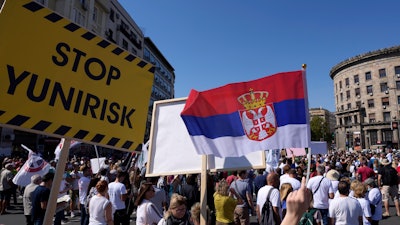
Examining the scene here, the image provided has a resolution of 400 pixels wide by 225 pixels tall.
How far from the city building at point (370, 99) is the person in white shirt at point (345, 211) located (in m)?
59.3

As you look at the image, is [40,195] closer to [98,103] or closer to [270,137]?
[98,103]

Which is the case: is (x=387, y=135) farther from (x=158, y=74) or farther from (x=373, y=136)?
(x=158, y=74)

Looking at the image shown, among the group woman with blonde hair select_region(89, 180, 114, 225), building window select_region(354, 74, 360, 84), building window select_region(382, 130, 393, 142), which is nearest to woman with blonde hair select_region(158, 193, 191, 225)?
woman with blonde hair select_region(89, 180, 114, 225)

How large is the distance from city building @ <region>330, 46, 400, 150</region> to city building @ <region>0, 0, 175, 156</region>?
3904cm

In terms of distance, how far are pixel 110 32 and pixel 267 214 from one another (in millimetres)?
40967

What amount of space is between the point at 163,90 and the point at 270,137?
190ft

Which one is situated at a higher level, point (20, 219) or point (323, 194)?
point (323, 194)

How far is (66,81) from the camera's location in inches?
105

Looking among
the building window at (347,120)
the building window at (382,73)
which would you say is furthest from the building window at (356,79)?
the building window at (347,120)

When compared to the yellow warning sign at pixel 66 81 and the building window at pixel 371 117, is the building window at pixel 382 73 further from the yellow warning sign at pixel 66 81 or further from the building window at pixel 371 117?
the yellow warning sign at pixel 66 81

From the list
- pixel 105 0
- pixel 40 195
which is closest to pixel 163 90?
pixel 105 0

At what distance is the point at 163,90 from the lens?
6150 cm

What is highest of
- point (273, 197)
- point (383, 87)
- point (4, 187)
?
point (383, 87)

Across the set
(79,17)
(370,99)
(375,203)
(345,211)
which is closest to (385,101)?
(370,99)
